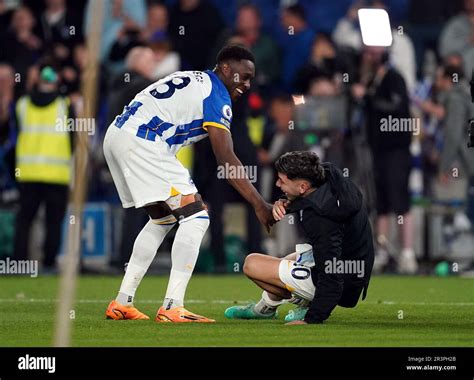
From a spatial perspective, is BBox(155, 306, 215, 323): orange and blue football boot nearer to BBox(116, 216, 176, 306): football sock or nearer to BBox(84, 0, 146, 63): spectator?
BBox(116, 216, 176, 306): football sock

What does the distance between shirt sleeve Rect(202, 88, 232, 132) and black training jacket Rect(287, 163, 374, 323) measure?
0.87 metres

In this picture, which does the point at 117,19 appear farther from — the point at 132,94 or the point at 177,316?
the point at 177,316

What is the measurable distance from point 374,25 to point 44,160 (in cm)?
518

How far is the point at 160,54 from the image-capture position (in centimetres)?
1967

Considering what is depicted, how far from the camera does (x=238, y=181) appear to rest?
36.3 feet

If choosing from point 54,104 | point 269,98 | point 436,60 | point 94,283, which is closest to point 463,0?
point 436,60

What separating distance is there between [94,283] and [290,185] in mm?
6299

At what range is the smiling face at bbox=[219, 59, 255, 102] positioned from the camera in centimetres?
1148

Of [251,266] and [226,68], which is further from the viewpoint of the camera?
[226,68]

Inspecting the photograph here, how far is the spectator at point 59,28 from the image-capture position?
69.5ft

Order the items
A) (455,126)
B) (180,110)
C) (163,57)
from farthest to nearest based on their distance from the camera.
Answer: (163,57)
(455,126)
(180,110)

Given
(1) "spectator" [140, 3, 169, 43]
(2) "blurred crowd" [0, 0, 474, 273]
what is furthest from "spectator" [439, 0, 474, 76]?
(1) "spectator" [140, 3, 169, 43]

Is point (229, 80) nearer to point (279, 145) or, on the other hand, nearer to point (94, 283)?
point (94, 283)

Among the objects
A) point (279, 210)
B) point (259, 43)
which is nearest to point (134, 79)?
point (259, 43)
